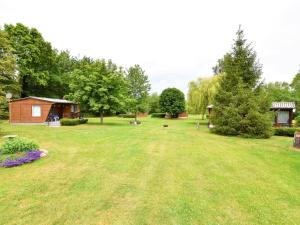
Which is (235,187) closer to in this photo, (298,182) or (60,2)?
(298,182)

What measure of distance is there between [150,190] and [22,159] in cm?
513

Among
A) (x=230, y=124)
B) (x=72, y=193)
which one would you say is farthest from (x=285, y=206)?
(x=230, y=124)

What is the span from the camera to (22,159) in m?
6.54

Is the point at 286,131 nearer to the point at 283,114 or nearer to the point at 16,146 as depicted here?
the point at 283,114

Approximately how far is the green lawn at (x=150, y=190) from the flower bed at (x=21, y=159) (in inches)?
12.2

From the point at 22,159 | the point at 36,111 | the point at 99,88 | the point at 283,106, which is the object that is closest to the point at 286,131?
the point at 283,106

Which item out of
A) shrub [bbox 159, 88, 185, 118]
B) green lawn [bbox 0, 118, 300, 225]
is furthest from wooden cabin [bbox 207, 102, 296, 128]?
shrub [bbox 159, 88, 185, 118]

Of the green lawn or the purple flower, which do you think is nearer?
the green lawn

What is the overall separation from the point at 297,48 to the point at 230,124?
12.5 meters

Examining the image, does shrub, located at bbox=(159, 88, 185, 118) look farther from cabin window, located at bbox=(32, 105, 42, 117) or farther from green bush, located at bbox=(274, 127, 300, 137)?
cabin window, located at bbox=(32, 105, 42, 117)

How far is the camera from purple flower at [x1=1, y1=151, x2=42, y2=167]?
20.3 ft

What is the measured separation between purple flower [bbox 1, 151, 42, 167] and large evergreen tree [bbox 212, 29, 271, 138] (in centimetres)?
1304

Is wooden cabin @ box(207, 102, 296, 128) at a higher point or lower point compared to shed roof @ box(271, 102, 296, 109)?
lower

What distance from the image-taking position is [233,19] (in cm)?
1477
